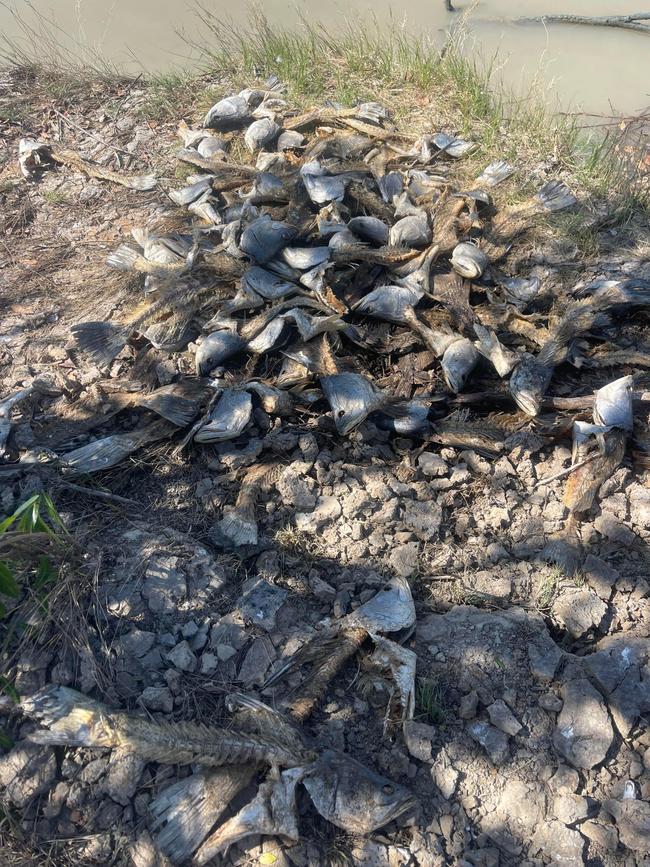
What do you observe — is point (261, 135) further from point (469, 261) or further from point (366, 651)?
point (366, 651)

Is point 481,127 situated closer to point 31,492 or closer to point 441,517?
point 441,517

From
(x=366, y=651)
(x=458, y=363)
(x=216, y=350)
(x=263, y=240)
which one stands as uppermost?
(x=263, y=240)

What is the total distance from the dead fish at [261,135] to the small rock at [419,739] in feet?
9.79

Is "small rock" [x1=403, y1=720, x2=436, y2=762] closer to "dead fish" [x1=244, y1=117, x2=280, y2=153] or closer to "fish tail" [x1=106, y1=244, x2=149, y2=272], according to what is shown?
"fish tail" [x1=106, y1=244, x2=149, y2=272]

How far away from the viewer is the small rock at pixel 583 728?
5.52 ft

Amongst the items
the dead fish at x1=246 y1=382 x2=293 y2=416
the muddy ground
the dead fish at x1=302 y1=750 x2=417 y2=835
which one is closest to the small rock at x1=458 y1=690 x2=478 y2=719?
the muddy ground

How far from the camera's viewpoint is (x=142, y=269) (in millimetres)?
2928

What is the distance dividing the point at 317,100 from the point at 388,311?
2.22 m

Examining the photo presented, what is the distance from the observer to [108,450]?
7.58 feet

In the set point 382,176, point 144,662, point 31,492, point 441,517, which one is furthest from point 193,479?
point 382,176

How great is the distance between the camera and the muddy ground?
161 cm

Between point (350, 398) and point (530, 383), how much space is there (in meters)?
0.62

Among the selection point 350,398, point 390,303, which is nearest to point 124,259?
point 390,303

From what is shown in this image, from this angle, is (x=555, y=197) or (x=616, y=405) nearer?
(x=616, y=405)
